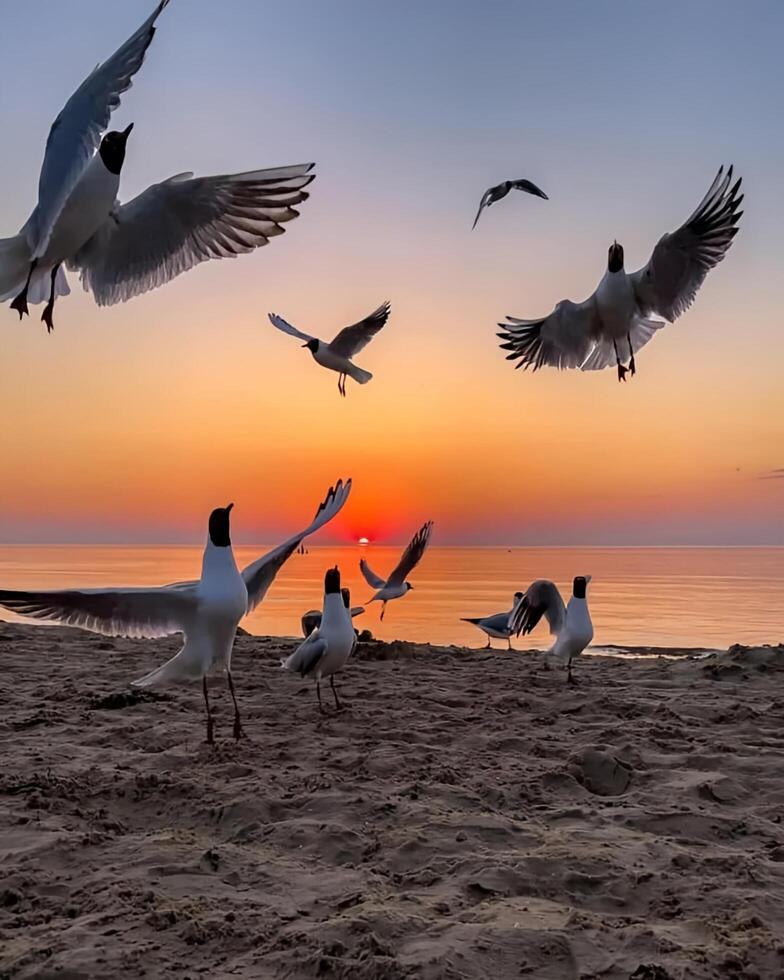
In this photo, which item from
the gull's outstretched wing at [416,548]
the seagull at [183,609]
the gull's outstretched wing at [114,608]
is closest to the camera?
the gull's outstretched wing at [114,608]

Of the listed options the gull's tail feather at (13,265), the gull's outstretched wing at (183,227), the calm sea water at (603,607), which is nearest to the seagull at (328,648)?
the gull's outstretched wing at (183,227)

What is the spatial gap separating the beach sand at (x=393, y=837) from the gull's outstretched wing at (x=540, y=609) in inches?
82.8

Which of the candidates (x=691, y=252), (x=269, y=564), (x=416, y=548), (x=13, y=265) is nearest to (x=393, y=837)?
(x=269, y=564)

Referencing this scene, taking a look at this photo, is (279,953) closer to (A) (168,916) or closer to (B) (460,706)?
(A) (168,916)

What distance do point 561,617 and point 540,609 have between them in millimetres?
370

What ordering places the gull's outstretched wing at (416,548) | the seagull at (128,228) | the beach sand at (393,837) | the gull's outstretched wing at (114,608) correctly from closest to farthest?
1. the beach sand at (393,837)
2. the gull's outstretched wing at (114,608)
3. the seagull at (128,228)
4. the gull's outstretched wing at (416,548)

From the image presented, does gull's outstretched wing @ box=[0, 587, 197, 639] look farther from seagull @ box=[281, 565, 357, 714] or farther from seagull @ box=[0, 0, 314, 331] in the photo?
seagull @ box=[0, 0, 314, 331]

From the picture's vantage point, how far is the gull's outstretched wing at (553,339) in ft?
31.3

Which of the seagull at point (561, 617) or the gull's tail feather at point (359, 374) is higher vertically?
the gull's tail feather at point (359, 374)

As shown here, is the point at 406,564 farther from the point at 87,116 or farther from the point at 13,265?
the point at 87,116

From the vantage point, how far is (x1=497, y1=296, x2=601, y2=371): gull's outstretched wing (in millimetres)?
9547

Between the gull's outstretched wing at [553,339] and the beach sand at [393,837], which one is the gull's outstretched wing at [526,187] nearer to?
the gull's outstretched wing at [553,339]

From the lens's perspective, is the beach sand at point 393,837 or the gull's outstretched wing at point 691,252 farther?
the gull's outstretched wing at point 691,252

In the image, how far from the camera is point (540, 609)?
8352 mm
